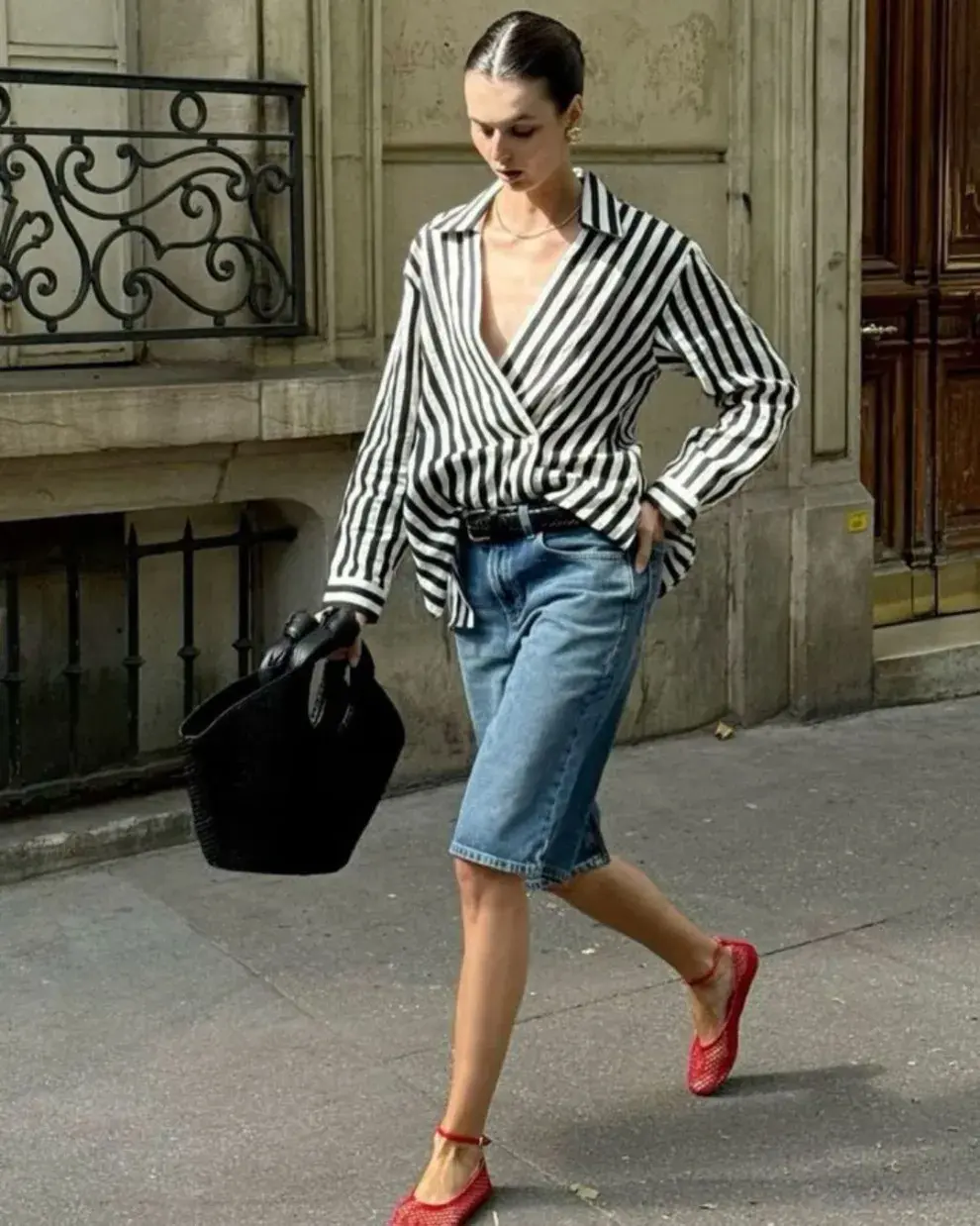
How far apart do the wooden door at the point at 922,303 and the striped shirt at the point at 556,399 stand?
13.8ft

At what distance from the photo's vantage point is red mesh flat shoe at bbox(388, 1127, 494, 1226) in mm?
3604

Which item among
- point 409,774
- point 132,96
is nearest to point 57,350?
point 132,96

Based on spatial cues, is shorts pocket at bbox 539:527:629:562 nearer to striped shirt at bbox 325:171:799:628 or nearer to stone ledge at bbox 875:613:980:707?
striped shirt at bbox 325:171:799:628

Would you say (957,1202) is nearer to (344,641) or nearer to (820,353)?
(344,641)

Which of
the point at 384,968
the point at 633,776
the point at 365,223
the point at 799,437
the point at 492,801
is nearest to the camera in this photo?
the point at 492,801

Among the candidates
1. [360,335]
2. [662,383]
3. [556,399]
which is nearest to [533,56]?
[556,399]

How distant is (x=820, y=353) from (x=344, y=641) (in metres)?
3.90

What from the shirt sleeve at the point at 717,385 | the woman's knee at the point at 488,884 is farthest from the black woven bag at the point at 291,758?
the shirt sleeve at the point at 717,385

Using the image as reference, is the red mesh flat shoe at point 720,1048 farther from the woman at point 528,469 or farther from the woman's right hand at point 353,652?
the woman's right hand at point 353,652

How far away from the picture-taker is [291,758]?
3629mm

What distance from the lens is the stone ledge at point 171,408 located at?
18.2ft

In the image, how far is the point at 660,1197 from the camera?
149 inches

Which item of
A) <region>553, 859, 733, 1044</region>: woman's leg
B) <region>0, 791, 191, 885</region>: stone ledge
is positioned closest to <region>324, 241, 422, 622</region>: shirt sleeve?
<region>553, 859, 733, 1044</region>: woman's leg

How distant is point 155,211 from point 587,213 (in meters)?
2.91
